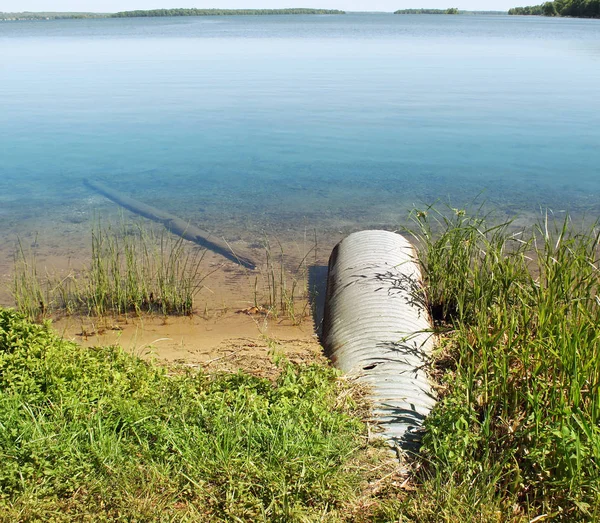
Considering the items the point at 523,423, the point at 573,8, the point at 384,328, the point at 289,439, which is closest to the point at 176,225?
the point at 384,328

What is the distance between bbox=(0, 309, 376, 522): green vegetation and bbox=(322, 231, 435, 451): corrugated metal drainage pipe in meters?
0.27

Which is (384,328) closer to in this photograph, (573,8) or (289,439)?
(289,439)

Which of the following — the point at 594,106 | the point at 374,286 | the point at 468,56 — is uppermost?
the point at 468,56

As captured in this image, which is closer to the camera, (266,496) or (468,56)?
(266,496)

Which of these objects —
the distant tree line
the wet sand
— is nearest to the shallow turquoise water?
the wet sand

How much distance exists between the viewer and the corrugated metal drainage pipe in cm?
393

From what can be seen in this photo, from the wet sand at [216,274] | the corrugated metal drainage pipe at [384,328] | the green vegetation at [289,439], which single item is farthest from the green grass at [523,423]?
the wet sand at [216,274]

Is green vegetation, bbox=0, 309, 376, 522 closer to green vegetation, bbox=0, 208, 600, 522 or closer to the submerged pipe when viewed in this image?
green vegetation, bbox=0, 208, 600, 522

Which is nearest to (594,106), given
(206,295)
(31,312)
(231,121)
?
(231,121)

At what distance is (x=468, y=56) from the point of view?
108 ft

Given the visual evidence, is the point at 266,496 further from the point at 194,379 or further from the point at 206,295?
the point at 206,295

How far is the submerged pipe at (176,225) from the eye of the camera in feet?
26.1

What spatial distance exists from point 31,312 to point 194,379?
269cm

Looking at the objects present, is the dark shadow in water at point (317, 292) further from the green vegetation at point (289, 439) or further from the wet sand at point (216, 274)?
the green vegetation at point (289, 439)
